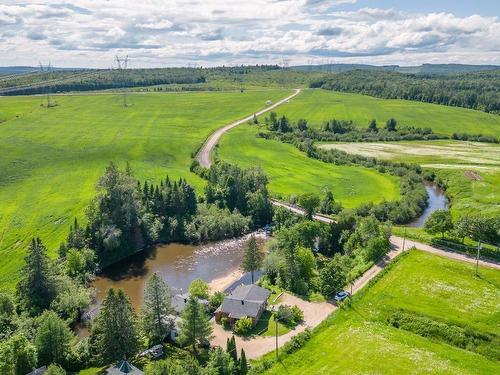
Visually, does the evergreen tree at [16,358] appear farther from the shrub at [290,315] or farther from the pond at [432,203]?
the pond at [432,203]

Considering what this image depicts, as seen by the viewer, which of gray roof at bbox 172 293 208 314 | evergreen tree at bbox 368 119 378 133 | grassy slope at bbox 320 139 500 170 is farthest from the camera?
evergreen tree at bbox 368 119 378 133

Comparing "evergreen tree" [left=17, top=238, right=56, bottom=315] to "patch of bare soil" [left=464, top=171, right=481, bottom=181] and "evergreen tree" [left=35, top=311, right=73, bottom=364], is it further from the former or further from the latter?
"patch of bare soil" [left=464, top=171, right=481, bottom=181]

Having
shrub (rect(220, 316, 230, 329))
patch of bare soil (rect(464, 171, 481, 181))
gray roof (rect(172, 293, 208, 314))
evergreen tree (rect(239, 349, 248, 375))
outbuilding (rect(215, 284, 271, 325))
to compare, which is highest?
evergreen tree (rect(239, 349, 248, 375))

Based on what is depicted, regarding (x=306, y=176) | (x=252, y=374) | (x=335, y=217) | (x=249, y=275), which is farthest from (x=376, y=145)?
(x=252, y=374)

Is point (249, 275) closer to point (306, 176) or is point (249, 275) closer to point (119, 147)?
point (306, 176)

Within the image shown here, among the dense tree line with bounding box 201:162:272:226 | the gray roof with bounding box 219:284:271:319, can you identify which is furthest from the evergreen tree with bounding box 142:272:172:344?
the dense tree line with bounding box 201:162:272:226

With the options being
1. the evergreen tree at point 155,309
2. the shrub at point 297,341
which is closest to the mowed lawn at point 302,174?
the shrub at point 297,341

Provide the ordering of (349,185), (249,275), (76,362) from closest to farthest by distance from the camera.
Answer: (76,362) → (249,275) → (349,185)
